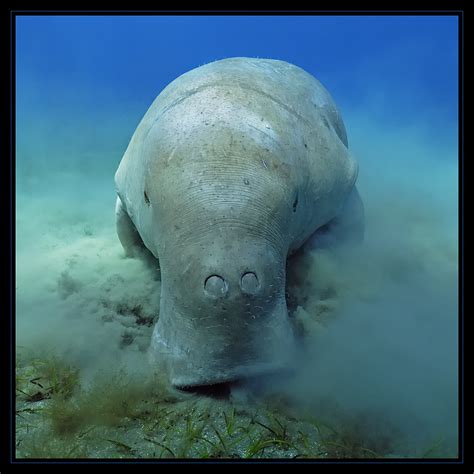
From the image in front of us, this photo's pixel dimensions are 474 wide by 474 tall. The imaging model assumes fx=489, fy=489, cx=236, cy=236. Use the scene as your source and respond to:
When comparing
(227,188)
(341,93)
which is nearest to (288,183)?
(227,188)

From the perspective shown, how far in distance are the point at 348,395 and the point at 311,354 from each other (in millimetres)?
442

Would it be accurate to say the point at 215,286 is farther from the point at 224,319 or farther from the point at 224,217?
the point at 224,217

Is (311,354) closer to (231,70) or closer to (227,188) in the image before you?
(227,188)

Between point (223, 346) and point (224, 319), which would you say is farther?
point (223, 346)

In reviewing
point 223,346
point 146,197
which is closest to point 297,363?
A: point 223,346

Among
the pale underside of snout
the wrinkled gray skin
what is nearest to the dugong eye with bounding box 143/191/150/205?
the wrinkled gray skin

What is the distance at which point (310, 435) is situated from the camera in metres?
3.51

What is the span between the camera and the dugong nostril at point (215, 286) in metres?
3.33

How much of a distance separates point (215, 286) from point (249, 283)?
235 mm

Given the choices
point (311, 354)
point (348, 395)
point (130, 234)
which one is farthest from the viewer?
point (130, 234)

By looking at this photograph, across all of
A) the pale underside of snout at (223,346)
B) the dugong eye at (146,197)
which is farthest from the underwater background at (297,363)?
the dugong eye at (146,197)

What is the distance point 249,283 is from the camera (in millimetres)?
3365

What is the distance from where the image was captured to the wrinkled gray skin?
3.42 meters

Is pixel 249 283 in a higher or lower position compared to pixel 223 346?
higher
